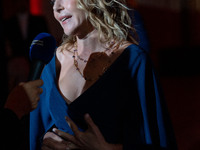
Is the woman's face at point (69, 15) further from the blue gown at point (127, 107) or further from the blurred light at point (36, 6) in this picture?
the blurred light at point (36, 6)

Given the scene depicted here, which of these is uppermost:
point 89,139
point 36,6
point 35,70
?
point 35,70

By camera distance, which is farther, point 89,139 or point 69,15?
point 69,15

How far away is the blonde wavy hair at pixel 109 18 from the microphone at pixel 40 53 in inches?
8.1

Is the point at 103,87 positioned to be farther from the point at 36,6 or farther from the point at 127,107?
the point at 36,6

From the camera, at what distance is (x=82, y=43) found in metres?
1.33

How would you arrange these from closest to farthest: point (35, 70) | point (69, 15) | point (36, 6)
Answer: point (35, 70) < point (69, 15) < point (36, 6)

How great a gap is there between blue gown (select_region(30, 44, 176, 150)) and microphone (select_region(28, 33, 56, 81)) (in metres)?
0.16

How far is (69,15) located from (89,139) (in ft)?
1.73

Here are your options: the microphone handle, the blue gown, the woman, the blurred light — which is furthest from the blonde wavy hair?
the blurred light

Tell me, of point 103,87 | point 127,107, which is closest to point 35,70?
point 103,87

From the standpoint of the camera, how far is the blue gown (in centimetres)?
108

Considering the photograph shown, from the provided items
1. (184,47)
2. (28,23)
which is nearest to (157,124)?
(28,23)

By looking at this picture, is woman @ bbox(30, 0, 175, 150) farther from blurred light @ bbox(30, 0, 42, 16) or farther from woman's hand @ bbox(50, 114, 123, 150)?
blurred light @ bbox(30, 0, 42, 16)

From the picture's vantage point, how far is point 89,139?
107cm
